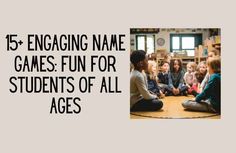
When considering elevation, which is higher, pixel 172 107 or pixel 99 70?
pixel 99 70

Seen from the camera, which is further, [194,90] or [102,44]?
[194,90]

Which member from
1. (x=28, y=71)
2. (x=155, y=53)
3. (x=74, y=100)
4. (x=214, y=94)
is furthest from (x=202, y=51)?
(x=28, y=71)

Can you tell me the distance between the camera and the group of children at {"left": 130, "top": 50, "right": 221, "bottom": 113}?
273 cm

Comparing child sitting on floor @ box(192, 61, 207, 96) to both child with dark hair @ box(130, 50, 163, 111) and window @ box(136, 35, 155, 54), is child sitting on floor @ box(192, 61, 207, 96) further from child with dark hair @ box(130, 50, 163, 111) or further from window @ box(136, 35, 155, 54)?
window @ box(136, 35, 155, 54)

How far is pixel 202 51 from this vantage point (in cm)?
337

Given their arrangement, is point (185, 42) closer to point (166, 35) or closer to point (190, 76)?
point (166, 35)

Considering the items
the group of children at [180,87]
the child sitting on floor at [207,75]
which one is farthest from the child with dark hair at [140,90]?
Answer: the child sitting on floor at [207,75]

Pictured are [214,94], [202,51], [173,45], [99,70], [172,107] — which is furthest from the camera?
[173,45]

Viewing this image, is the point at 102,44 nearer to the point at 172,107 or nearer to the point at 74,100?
the point at 74,100

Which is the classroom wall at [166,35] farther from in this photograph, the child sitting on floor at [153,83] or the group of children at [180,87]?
the child sitting on floor at [153,83]

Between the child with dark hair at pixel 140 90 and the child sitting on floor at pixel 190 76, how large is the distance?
460mm

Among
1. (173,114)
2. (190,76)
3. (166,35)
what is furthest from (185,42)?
(173,114)

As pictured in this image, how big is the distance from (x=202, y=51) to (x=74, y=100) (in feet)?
5.00

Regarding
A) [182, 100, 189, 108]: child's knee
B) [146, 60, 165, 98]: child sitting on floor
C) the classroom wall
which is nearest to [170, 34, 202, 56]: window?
the classroom wall
